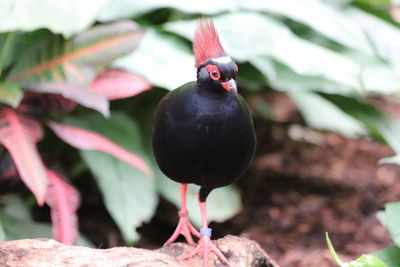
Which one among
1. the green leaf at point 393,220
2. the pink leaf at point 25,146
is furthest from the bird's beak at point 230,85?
the pink leaf at point 25,146

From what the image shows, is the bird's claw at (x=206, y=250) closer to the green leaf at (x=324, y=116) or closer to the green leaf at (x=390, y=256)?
the green leaf at (x=390, y=256)

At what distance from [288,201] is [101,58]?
1.75 meters

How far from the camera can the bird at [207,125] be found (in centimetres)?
187

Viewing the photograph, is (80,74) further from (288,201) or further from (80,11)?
(288,201)

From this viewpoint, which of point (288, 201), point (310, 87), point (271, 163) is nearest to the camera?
point (310, 87)

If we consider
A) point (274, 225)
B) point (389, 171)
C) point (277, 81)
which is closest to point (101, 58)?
point (277, 81)

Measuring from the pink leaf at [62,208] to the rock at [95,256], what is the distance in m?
0.82

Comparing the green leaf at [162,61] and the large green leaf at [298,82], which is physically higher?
the green leaf at [162,61]

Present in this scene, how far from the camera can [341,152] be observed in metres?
5.25

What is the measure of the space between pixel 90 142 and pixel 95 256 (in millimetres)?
1136

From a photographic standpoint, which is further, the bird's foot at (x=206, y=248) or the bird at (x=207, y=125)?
the bird's foot at (x=206, y=248)

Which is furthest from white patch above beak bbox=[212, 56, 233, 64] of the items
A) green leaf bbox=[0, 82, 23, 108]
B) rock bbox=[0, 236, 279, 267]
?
green leaf bbox=[0, 82, 23, 108]

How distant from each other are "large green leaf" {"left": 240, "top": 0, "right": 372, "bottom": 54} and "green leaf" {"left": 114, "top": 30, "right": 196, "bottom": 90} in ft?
1.68

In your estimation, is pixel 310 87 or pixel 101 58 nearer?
pixel 101 58
